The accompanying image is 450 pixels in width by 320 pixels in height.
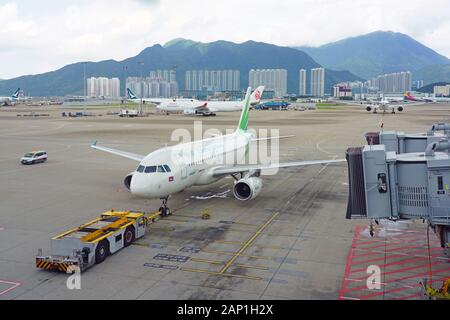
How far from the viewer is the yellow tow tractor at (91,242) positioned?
19.8 m

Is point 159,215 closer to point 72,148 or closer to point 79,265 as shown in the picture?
point 79,265

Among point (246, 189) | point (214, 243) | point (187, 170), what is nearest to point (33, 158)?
point (187, 170)

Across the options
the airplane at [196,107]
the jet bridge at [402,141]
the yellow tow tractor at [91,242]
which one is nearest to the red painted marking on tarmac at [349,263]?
the jet bridge at [402,141]

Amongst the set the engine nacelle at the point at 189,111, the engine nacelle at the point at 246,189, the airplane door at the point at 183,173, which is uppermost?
the engine nacelle at the point at 189,111

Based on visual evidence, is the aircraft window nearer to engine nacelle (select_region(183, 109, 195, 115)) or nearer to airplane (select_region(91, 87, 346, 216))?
airplane (select_region(91, 87, 346, 216))

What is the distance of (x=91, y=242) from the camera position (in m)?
20.3

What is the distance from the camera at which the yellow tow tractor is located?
19.8 m

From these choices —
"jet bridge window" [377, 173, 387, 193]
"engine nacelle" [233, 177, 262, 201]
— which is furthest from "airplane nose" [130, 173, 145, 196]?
"jet bridge window" [377, 173, 387, 193]

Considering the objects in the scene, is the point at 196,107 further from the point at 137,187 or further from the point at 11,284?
the point at 11,284

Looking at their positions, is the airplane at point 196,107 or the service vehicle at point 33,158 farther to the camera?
the airplane at point 196,107

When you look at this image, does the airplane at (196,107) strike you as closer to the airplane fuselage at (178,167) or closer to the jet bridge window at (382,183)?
the airplane fuselage at (178,167)

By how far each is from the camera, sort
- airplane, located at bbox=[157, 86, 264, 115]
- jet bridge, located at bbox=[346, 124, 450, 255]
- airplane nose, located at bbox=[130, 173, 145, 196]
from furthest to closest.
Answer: airplane, located at bbox=[157, 86, 264, 115]
airplane nose, located at bbox=[130, 173, 145, 196]
jet bridge, located at bbox=[346, 124, 450, 255]

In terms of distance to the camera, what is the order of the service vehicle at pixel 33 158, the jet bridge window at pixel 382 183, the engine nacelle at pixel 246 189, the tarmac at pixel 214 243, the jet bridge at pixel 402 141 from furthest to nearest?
1. the service vehicle at pixel 33 158
2. the engine nacelle at pixel 246 189
3. the jet bridge at pixel 402 141
4. the tarmac at pixel 214 243
5. the jet bridge window at pixel 382 183
